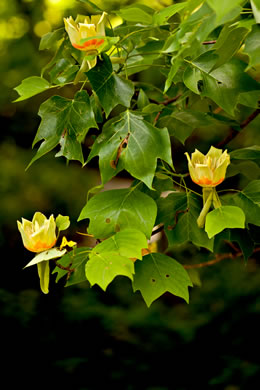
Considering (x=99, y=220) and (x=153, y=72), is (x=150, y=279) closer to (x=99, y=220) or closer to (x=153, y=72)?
(x=99, y=220)

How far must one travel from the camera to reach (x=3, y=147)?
9.31 ft

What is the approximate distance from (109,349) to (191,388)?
354mm

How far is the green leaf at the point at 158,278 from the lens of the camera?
0.69m

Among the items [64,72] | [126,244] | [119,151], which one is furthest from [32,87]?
[126,244]

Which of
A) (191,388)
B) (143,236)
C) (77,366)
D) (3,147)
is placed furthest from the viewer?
(3,147)

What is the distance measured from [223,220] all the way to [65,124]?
26 centimetres

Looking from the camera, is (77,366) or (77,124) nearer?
(77,124)

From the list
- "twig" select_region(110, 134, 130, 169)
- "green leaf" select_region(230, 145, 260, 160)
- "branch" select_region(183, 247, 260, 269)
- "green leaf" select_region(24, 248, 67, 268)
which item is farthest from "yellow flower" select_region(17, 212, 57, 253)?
"branch" select_region(183, 247, 260, 269)

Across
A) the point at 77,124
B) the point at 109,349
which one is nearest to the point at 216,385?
the point at 109,349

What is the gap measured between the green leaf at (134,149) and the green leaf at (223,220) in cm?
9

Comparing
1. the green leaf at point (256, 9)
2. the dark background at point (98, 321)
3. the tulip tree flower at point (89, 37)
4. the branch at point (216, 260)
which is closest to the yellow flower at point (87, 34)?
the tulip tree flower at point (89, 37)

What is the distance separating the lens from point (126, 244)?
636 mm

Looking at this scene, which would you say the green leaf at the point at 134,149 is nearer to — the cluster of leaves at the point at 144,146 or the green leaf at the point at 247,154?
the cluster of leaves at the point at 144,146

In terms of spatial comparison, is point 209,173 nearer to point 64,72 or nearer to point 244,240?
point 244,240
